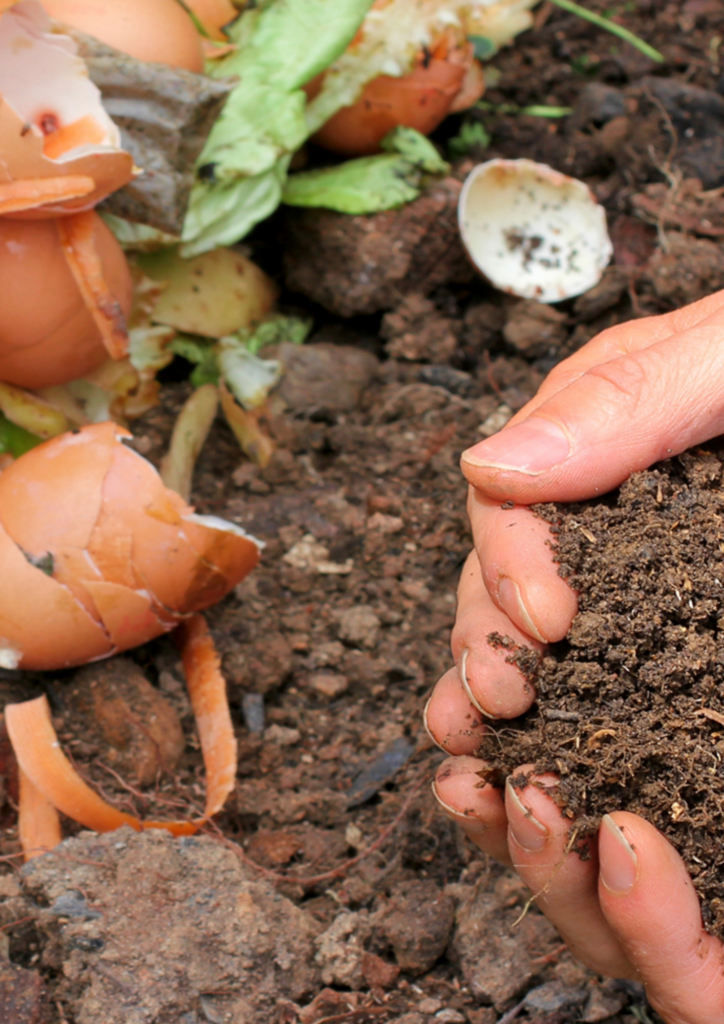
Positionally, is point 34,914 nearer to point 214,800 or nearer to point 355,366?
point 214,800

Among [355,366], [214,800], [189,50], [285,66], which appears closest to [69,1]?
[189,50]

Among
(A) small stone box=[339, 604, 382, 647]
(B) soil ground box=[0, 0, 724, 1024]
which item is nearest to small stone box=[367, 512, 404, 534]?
(B) soil ground box=[0, 0, 724, 1024]

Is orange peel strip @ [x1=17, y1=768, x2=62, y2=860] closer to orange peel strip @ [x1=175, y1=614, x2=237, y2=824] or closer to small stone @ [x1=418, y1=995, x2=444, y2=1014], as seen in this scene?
orange peel strip @ [x1=175, y1=614, x2=237, y2=824]

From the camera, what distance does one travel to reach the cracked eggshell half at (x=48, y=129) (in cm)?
145

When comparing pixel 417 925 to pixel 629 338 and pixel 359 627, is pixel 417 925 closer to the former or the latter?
pixel 359 627

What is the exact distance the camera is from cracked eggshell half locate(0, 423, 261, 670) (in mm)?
1405

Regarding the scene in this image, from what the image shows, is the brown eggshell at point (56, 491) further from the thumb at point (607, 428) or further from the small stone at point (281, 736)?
the thumb at point (607, 428)

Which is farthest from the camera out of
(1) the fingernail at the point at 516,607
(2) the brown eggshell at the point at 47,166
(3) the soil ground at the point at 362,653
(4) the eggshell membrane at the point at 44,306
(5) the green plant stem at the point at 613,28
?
Result: (5) the green plant stem at the point at 613,28

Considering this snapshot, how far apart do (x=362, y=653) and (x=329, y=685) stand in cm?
9

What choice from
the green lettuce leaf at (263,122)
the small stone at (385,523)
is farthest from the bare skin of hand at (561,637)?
the green lettuce leaf at (263,122)

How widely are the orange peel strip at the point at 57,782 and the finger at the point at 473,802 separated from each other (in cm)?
41

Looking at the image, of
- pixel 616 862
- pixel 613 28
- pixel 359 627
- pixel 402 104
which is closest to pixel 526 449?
pixel 616 862

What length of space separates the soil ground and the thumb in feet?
1.77

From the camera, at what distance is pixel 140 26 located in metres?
1.76
